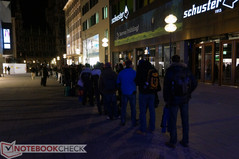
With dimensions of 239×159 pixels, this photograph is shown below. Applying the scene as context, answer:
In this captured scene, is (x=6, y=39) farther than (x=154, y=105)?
Yes

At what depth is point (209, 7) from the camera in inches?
577

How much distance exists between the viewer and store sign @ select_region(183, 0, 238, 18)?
13.2 m

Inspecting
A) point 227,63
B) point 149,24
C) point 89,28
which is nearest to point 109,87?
point 227,63

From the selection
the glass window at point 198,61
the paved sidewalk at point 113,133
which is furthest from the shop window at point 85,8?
the paved sidewalk at point 113,133

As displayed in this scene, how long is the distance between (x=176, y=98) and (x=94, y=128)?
8.75 feet

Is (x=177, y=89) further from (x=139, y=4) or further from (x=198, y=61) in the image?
(x=139, y=4)

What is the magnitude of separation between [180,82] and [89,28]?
143ft

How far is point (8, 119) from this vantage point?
283 inches

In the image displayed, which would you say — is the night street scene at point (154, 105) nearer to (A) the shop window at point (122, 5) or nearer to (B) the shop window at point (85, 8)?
(A) the shop window at point (122, 5)

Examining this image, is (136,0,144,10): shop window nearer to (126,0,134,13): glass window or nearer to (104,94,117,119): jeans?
(126,0,134,13): glass window

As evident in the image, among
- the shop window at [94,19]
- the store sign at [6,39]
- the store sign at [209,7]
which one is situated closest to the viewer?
the store sign at [209,7]

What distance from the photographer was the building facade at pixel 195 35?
45.2 ft

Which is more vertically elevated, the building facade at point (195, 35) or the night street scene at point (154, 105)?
the building facade at point (195, 35)

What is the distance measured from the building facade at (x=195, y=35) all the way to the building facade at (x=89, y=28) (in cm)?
695
